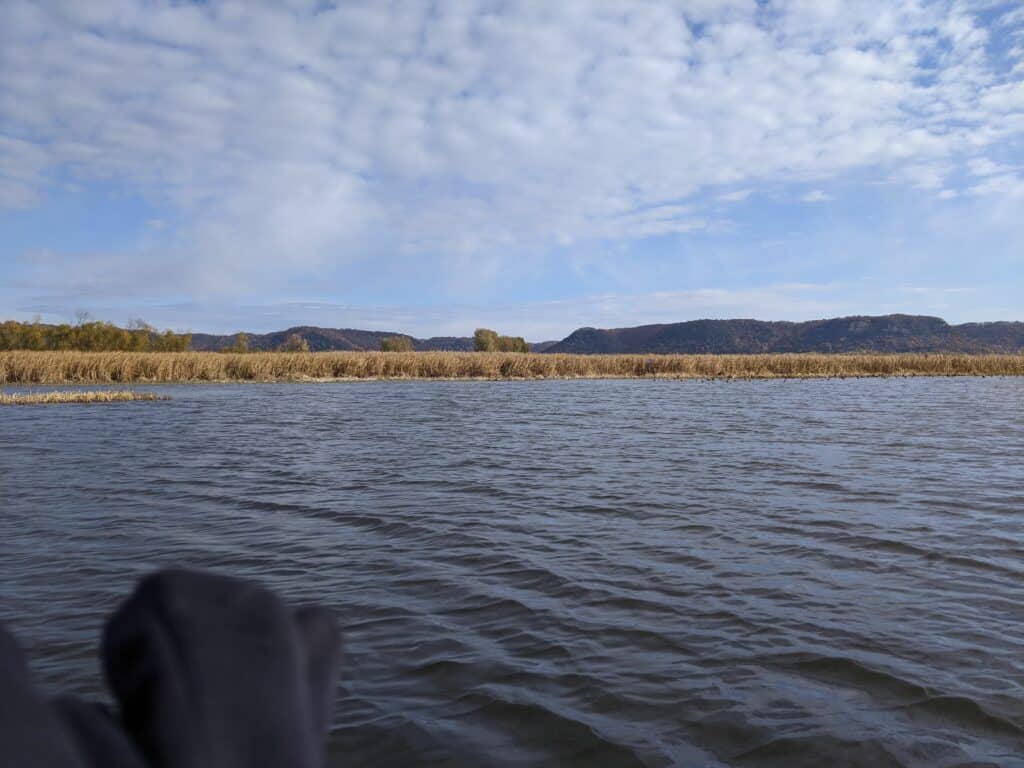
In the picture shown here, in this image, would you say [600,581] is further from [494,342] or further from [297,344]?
[494,342]

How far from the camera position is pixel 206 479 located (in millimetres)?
11883

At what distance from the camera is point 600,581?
6328mm

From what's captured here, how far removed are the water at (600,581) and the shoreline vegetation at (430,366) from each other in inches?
1201

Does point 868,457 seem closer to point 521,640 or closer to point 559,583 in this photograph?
point 559,583

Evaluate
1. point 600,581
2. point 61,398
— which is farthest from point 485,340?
point 600,581

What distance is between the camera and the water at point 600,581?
3975 mm

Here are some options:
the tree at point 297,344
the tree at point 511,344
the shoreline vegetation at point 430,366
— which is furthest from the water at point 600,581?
the tree at point 511,344

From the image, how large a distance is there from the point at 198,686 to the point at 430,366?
173 feet

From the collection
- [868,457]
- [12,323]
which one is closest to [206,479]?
[868,457]

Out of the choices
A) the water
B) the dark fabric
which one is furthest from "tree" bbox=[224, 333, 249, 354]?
the dark fabric

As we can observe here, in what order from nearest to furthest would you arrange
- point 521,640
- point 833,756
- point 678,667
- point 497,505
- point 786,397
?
point 833,756 → point 678,667 → point 521,640 → point 497,505 → point 786,397

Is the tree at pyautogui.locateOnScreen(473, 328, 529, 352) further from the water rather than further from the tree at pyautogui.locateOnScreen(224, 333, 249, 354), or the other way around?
the water

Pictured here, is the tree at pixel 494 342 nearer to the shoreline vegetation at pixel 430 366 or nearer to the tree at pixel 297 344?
the tree at pixel 297 344

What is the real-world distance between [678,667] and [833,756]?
115cm
